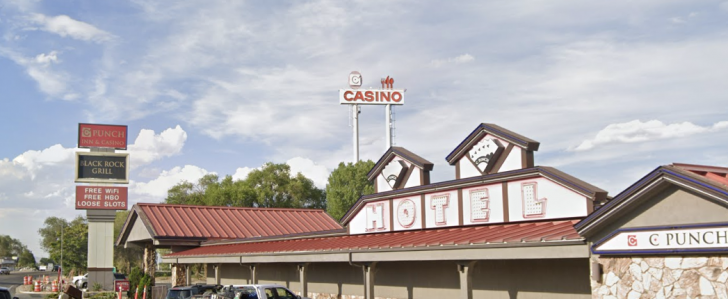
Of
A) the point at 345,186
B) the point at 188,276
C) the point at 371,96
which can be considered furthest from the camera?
the point at 371,96

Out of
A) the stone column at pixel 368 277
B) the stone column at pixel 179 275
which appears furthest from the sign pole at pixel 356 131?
the stone column at pixel 368 277

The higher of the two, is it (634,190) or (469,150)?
(469,150)

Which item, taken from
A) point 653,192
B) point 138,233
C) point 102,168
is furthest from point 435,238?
point 102,168

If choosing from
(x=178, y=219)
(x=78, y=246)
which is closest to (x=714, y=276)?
(x=178, y=219)

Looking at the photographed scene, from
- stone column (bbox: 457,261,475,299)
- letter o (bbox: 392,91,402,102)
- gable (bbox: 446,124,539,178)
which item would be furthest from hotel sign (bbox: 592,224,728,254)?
letter o (bbox: 392,91,402,102)

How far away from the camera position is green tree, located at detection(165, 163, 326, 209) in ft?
289

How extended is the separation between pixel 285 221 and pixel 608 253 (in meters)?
28.5

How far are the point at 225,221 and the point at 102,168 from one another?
659 inches

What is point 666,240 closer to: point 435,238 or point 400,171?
point 435,238

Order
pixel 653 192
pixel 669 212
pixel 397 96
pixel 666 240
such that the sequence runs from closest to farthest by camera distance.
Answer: pixel 666 240 → pixel 669 212 → pixel 653 192 → pixel 397 96

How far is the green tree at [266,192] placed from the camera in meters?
87.9

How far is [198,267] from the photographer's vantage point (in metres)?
72.1

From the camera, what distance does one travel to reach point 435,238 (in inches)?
760

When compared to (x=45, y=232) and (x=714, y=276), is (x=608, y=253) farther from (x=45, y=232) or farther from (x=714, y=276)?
(x=45, y=232)
